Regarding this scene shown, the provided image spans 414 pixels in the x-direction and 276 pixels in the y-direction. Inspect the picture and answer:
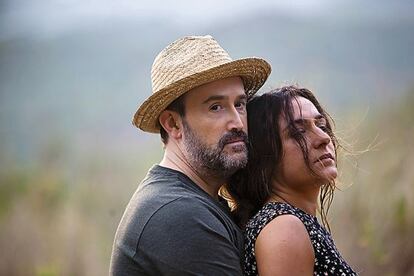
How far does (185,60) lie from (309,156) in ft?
1.60

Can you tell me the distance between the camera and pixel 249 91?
253 cm

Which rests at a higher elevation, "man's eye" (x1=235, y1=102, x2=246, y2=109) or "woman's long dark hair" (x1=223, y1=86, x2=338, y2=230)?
"man's eye" (x1=235, y1=102, x2=246, y2=109)

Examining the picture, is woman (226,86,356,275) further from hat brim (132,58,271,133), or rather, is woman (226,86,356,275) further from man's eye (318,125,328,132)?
hat brim (132,58,271,133)

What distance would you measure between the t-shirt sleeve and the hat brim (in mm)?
405

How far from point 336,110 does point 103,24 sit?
4.84 feet

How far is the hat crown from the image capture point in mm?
2340

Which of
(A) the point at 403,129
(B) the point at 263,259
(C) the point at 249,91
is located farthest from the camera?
(A) the point at 403,129

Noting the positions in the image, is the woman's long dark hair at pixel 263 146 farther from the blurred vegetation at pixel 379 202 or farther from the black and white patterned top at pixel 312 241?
the blurred vegetation at pixel 379 202

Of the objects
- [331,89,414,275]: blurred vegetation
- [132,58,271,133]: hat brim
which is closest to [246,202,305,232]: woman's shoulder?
[132,58,271,133]: hat brim

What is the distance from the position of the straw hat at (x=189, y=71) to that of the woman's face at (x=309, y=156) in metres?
0.24

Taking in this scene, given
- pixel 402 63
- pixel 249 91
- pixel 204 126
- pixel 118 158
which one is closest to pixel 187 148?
pixel 204 126

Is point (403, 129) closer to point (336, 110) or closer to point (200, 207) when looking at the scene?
point (336, 110)

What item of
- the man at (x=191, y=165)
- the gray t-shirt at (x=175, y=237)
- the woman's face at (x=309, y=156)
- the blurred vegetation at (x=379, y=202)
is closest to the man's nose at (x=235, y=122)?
the man at (x=191, y=165)

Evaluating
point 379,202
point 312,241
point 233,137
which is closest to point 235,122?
point 233,137
